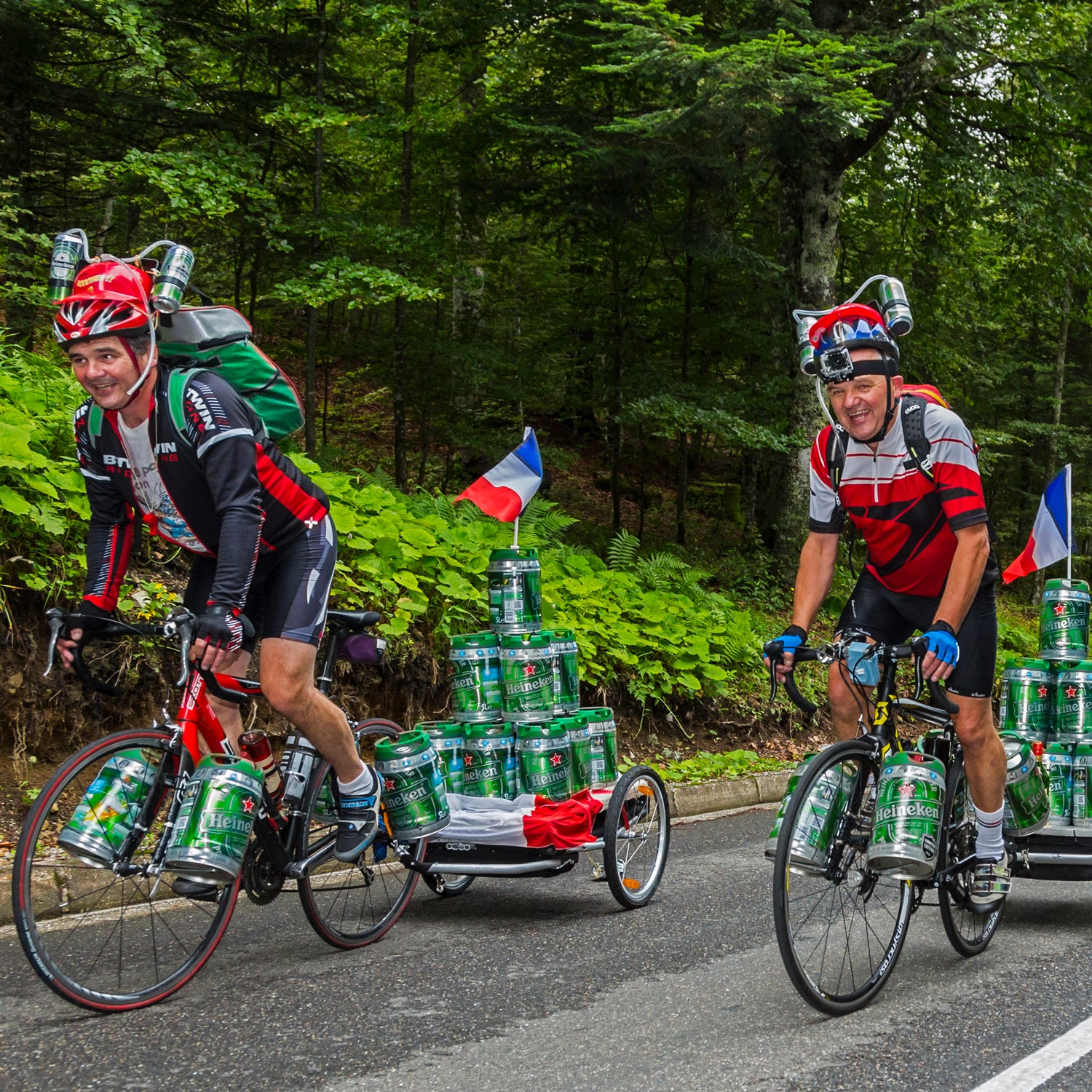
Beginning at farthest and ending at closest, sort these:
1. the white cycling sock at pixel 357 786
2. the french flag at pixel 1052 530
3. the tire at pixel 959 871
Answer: the french flag at pixel 1052 530, the white cycling sock at pixel 357 786, the tire at pixel 959 871

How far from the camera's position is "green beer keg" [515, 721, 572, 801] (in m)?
5.69

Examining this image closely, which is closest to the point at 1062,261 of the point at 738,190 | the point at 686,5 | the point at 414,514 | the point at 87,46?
the point at 738,190

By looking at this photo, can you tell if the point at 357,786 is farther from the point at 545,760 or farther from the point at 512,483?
the point at 512,483

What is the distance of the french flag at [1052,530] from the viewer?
671 centimetres

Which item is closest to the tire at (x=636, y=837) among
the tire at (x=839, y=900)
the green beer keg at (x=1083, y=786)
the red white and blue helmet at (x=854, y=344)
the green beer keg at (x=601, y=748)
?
the green beer keg at (x=601, y=748)

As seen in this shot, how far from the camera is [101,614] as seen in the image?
414 centimetres

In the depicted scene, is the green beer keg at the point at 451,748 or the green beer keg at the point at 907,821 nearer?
the green beer keg at the point at 907,821

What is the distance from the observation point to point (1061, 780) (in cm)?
571

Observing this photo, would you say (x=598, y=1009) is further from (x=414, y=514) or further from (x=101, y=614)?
(x=414, y=514)

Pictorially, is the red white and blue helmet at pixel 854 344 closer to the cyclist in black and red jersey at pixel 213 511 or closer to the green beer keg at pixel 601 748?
the cyclist in black and red jersey at pixel 213 511

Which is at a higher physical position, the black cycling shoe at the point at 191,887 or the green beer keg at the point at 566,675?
the green beer keg at the point at 566,675

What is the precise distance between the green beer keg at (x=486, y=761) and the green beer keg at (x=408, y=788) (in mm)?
702

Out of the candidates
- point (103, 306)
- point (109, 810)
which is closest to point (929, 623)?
point (109, 810)

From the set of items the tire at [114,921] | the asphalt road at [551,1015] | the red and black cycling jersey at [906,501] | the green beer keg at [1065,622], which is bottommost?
the asphalt road at [551,1015]
